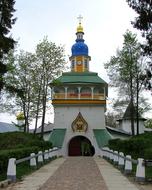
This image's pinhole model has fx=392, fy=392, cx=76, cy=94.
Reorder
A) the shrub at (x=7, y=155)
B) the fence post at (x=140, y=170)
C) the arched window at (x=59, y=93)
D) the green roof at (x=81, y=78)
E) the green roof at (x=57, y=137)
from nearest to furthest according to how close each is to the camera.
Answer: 1. the fence post at (x=140, y=170)
2. the shrub at (x=7, y=155)
3. the green roof at (x=57, y=137)
4. the arched window at (x=59, y=93)
5. the green roof at (x=81, y=78)

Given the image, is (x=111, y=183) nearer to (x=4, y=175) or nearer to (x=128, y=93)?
(x=4, y=175)

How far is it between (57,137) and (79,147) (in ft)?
11.5

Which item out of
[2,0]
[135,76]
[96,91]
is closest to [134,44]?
[135,76]

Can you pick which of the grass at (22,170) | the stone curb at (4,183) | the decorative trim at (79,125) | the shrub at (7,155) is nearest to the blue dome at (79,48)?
the decorative trim at (79,125)

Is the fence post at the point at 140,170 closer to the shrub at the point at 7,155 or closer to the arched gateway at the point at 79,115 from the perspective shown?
the shrub at the point at 7,155

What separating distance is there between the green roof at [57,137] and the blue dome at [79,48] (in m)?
12.4

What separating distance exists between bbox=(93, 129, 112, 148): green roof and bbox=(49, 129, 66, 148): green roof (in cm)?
394

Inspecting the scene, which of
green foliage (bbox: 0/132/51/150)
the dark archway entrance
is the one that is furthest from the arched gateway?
green foliage (bbox: 0/132/51/150)

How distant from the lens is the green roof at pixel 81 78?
4872 cm

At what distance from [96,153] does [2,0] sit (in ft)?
82.2

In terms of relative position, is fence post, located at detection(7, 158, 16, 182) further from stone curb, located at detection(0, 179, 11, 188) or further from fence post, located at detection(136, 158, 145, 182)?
fence post, located at detection(136, 158, 145, 182)

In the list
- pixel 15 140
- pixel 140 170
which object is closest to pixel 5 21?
pixel 15 140

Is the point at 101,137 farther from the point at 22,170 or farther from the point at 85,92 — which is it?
the point at 22,170

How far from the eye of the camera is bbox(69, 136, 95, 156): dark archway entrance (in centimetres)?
4691
